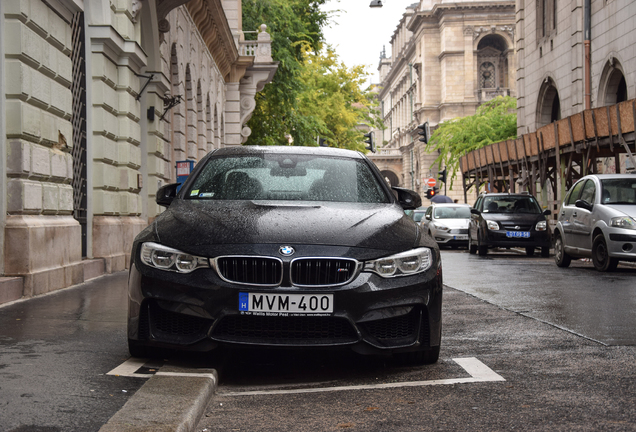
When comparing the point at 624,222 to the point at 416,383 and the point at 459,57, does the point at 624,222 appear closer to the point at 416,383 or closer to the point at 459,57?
the point at 416,383

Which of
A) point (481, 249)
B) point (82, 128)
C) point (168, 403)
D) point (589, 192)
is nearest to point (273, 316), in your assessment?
point (168, 403)

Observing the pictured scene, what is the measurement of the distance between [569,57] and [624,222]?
2015cm

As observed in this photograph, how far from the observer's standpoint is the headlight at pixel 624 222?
1337 cm

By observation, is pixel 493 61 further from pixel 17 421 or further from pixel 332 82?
pixel 17 421

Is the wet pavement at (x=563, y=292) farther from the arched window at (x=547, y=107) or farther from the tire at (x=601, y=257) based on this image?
the arched window at (x=547, y=107)

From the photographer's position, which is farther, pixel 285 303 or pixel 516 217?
pixel 516 217

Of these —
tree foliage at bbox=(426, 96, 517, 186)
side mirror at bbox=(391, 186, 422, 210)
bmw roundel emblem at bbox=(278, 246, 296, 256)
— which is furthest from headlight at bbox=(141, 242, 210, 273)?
tree foliage at bbox=(426, 96, 517, 186)

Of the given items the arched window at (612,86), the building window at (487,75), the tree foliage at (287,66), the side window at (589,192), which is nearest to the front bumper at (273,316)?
the side window at (589,192)

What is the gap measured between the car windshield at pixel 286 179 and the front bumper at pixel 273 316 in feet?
4.09

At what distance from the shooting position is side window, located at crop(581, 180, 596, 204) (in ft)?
47.9

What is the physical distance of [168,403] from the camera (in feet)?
13.7

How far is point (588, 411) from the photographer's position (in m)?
4.24

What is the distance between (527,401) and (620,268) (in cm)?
1111

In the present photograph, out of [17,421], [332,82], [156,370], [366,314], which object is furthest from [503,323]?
[332,82]
